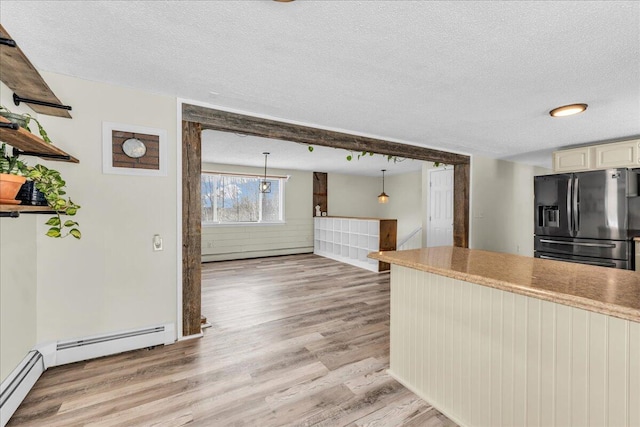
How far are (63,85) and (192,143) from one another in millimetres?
968

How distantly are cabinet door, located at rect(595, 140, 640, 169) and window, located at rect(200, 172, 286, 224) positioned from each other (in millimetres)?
5795

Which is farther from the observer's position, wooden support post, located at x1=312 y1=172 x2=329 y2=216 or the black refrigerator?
wooden support post, located at x1=312 y1=172 x2=329 y2=216

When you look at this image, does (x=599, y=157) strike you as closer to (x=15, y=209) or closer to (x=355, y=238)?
(x=355, y=238)

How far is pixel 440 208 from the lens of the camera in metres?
5.72

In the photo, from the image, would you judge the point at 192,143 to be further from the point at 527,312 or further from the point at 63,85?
the point at 527,312

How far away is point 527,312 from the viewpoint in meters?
1.33

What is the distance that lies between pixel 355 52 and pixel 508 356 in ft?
6.38

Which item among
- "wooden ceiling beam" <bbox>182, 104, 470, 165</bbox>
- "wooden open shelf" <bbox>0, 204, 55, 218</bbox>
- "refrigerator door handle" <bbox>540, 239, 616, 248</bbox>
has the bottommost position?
"refrigerator door handle" <bbox>540, 239, 616, 248</bbox>

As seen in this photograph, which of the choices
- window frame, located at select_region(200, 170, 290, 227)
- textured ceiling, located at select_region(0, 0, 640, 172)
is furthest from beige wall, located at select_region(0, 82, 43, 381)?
window frame, located at select_region(200, 170, 290, 227)

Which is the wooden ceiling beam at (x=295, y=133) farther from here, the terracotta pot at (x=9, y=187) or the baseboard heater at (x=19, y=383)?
the baseboard heater at (x=19, y=383)

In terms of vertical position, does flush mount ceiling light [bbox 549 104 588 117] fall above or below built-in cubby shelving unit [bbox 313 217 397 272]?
above

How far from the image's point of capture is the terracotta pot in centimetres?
120

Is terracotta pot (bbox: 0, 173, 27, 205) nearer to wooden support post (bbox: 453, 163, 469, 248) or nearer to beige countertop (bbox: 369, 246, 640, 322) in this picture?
beige countertop (bbox: 369, 246, 640, 322)

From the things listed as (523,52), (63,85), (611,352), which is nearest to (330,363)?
(611,352)
